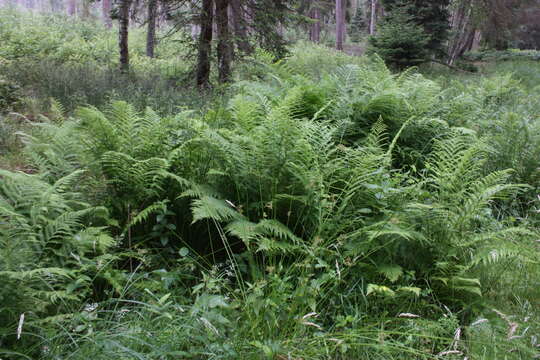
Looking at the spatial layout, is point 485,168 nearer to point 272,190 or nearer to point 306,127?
point 306,127

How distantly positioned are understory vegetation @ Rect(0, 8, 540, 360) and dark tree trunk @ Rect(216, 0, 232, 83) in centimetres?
492

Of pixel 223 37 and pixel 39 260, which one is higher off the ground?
pixel 223 37

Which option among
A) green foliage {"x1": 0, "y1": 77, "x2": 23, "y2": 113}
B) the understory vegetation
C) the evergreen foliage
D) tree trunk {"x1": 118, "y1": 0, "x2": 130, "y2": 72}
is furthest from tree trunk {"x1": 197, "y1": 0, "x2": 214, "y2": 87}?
the evergreen foliage

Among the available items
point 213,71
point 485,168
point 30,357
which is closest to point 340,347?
point 30,357

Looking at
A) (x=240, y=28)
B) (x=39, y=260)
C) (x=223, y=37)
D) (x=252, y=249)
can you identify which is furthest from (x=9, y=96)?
(x=252, y=249)

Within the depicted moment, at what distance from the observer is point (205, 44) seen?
28.9 feet

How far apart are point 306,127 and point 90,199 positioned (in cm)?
177

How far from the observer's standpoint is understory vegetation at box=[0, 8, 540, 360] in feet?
6.54

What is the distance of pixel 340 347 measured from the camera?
213 cm

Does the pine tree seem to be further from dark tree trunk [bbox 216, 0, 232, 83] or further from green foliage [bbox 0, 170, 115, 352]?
green foliage [bbox 0, 170, 115, 352]

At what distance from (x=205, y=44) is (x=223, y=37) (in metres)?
0.44

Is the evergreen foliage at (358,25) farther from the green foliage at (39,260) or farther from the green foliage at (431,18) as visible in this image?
the green foliage at (39,260)

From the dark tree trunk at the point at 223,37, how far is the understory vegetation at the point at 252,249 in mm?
4925

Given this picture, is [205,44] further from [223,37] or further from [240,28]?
[240,28]
